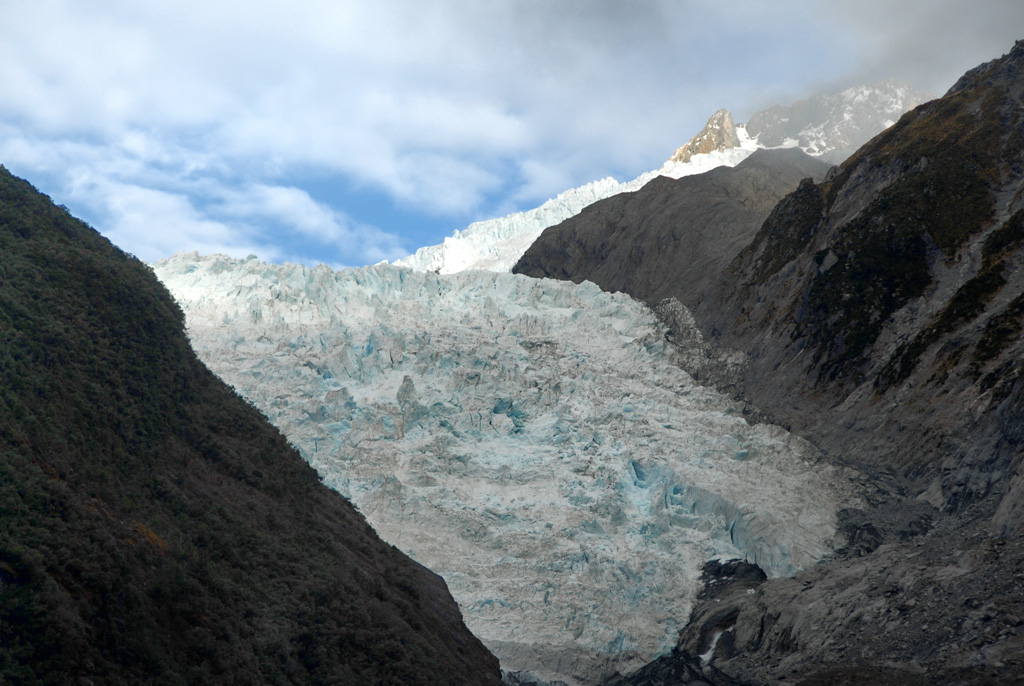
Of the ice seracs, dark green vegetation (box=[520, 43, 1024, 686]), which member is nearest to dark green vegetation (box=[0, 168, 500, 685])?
dark green vegetation (box=[520, 43, 1024, 686])

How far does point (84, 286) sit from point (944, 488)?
84.0ft

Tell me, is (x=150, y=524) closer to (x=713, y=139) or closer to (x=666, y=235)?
(x=666, y=235)

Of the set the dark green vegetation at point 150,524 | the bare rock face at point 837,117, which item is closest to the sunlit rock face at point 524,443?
the dark green vegetation at point 150,524

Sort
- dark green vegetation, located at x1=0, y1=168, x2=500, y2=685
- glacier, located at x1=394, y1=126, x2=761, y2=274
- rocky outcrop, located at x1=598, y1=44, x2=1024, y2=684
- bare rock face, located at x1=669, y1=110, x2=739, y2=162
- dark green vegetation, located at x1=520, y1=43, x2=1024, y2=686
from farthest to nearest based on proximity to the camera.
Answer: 1. bare rock face, located at x1=669, y1=110, x2=739, y2=162
2. glacier, located at x1=394, y1=126, x2=761, y2=274
3. dark green vegetation, located at x1=520, y1=43, x2=1024, y2=686
4. rocky outcrop, located at x1=598, y1=44, x2=1024, y2=684
5. dark green vegetation, located at x1=0, y1=168, x2=500, y2=685

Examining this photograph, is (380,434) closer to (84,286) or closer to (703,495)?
(703,495)

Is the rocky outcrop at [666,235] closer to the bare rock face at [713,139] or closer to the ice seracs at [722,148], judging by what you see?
the ice seracs at [722,148]

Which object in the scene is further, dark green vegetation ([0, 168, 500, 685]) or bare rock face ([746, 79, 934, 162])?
bare rock face ([746, 79, 934, 162])

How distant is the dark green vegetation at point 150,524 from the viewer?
33.7ft

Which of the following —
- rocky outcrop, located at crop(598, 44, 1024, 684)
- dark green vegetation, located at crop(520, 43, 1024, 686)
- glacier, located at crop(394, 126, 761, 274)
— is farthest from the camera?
glacier, located at crop(394, 126, 761, 274)

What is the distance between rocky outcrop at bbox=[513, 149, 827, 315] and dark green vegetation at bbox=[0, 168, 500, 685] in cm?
3586

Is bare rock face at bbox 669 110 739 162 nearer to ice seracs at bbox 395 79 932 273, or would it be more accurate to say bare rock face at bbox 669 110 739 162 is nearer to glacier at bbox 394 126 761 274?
ice seracs at bbox 395 79 932 273

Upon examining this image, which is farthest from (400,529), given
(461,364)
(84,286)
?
(84,286)

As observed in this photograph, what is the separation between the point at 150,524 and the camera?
1288 cm

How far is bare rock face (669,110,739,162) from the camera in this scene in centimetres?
10156
